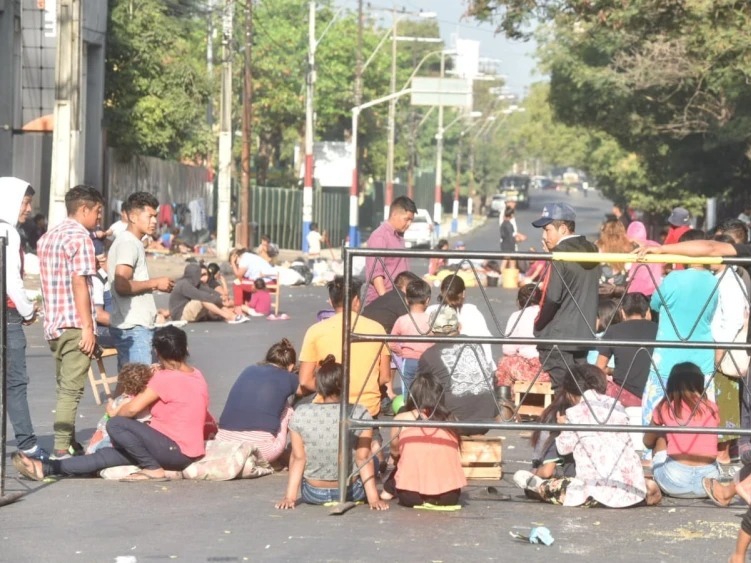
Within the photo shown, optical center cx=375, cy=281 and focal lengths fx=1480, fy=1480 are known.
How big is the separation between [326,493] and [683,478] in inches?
86.5

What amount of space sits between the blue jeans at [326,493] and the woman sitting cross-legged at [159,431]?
3.38 feet

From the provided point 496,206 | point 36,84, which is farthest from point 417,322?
point 496,206

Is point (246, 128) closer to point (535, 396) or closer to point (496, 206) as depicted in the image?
point (535, 396)

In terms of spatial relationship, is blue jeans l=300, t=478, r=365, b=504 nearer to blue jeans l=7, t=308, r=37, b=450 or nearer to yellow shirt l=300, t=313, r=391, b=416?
yellow shirt l=300, t=313, r=391, b=416

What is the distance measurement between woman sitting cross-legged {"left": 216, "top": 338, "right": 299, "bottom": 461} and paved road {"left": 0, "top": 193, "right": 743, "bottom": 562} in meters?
0.30

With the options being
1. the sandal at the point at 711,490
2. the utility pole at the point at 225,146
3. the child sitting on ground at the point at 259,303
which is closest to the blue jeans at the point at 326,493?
the sandal at the point at 711,490

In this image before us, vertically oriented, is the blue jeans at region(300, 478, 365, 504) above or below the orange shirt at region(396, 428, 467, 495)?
below

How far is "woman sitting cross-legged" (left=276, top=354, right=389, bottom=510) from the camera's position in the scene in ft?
28.0

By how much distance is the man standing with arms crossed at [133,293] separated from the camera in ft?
34.4

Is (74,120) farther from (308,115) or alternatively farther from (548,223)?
(308,115)

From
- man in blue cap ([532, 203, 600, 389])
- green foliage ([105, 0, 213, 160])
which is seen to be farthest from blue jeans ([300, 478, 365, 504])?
green foliage ([105, 0, 213, 160])

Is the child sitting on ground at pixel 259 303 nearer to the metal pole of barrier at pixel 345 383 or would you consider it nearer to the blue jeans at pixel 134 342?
the blue jeans at pixel 134 342

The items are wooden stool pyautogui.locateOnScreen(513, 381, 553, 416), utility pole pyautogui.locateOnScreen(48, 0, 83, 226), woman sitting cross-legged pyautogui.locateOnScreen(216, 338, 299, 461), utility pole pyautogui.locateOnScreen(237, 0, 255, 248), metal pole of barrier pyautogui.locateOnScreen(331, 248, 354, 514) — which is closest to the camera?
metal pole of barrier pyautogui.locateOnScreen(331, 248, 354, 514)

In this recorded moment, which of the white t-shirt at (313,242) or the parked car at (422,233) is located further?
the parked car at (422,233)
